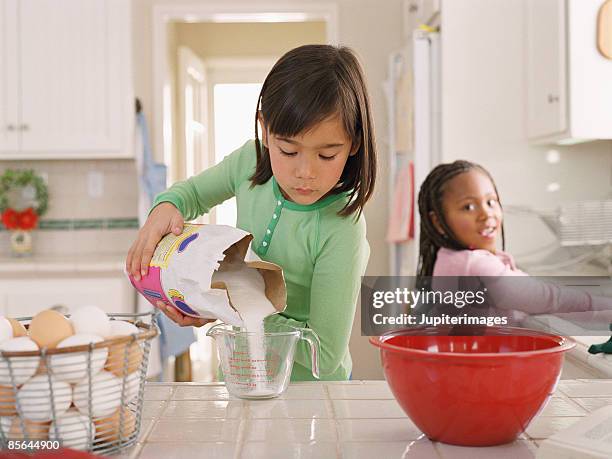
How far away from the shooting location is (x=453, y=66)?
2.77 m

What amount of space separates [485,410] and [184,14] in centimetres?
326

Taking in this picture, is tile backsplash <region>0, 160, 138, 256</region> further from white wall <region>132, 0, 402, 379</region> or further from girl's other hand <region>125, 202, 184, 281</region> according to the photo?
girl's other hand <region>125, 202, 184, 281</region>

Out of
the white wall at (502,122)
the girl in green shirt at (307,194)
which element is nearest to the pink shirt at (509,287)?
the white wall at (502,122)

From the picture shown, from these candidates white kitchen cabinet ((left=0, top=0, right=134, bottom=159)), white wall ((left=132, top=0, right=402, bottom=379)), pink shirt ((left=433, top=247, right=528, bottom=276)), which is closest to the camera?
pink shirt ((left=433, top=247, right=528, bottom=276))

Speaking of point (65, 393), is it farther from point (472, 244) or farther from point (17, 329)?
point (472, 244)

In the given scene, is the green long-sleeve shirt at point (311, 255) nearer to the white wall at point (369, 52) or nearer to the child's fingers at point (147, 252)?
the child's fingers at point (147, 252)

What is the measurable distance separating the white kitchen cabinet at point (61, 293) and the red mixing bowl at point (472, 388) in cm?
259

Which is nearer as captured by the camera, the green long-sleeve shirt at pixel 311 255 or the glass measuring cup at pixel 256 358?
the glass measuring cup at pixel 256 358

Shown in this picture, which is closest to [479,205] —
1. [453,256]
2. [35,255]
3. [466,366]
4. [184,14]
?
[453,256]

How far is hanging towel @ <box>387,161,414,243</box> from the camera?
286 centimetres

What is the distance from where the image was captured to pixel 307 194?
45.8 inches

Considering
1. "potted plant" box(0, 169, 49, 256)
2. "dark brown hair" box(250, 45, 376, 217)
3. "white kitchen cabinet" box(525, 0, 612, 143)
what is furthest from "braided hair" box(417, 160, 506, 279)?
"potted plant" box(0, 169, 49, 256)

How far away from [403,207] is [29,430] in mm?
2350

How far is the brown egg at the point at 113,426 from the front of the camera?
771mm
